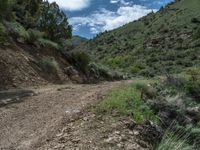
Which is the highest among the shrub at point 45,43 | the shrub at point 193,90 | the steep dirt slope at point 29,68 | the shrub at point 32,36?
the shrub at point 32,36

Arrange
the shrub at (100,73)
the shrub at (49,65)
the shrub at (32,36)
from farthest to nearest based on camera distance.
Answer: the shrub at (100,73), the shrub at (32,36), the shrub at (49,65)

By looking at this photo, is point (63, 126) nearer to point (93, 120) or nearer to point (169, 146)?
point (93, 120)

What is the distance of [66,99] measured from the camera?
14516 millimetres

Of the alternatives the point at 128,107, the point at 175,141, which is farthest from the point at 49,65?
the point at 175,141

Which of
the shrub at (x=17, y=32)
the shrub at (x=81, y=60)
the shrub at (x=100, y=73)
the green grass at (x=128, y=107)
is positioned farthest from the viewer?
the shrub at (x=100, y=73)

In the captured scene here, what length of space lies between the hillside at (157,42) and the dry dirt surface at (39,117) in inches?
1245

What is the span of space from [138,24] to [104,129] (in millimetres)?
79860

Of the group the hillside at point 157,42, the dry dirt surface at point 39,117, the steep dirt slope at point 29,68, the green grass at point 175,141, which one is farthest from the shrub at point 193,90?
the hillside at point 157,42

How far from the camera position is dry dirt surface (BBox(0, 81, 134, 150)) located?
9.69m

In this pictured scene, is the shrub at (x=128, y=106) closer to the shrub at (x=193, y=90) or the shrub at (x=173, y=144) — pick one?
the shrub at (x=173, y=144)

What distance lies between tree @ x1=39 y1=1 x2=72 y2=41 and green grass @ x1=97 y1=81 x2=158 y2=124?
53.3 feet

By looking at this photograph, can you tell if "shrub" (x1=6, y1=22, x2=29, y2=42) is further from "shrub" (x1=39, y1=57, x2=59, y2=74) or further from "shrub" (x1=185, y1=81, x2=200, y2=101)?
"shrub" (x1=185, y1=81, x2=200, y2=101)

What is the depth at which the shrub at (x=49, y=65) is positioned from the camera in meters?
21.9

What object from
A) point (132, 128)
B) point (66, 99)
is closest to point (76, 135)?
point (132, 128)
